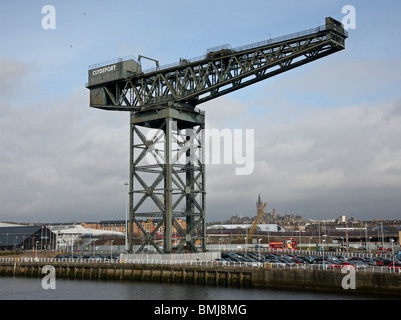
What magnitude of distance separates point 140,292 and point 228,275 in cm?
1041

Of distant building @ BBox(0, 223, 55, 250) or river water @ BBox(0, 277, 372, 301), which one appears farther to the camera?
distant building @ BBox(0, 223, 55, 250)

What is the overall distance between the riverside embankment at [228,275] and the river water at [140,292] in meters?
1.47

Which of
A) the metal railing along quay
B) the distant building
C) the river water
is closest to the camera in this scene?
the river water

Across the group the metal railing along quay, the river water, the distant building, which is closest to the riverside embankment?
the metal railing along quay

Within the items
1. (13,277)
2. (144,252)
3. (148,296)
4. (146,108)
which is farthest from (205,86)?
(13,277)

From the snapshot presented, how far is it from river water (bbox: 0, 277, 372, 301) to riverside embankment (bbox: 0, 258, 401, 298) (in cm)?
147

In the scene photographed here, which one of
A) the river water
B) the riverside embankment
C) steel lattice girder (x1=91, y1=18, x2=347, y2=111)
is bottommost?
the river water

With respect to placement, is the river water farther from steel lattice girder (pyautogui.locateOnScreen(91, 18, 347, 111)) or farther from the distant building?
the distant building

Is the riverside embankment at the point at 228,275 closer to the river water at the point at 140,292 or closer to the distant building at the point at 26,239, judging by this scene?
the river water at the point at 140,292

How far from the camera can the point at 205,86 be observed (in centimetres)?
6550

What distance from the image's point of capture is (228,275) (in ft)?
184

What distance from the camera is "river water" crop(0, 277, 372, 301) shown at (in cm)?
4744

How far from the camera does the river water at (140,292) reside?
4744 centimetres
